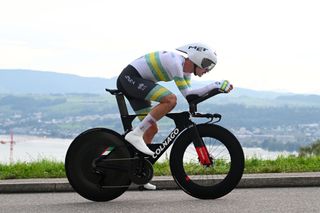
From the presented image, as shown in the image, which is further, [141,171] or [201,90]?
[141,171]

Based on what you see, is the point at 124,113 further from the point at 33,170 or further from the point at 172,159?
the point at 33,170

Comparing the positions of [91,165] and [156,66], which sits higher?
[156,66]

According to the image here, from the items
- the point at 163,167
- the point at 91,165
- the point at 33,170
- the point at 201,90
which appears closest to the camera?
the point at 201,90

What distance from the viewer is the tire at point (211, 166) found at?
26.5ft

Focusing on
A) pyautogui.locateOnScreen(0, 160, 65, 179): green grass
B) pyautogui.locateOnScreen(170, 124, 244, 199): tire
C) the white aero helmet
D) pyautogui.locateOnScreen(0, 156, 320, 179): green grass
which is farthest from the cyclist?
pyautogui.locateOnScreen(0, 160, 65, 179): green grass

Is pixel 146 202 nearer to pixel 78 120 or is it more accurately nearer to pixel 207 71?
pixel 207 71

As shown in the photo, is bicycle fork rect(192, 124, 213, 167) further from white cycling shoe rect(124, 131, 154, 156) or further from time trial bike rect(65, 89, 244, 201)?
white cycling shoe rect(124, 131, 154, 156)

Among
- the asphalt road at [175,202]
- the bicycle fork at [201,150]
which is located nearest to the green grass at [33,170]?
the asphalt road at [175,202]

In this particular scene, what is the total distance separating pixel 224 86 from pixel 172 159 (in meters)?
0.97

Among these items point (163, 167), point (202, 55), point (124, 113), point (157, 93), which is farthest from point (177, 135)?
point (163, 167)

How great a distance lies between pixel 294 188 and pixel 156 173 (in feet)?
7.53

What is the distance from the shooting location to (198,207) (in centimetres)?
771

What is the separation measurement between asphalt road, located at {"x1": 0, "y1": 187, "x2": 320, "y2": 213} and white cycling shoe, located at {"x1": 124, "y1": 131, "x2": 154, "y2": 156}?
56 cm

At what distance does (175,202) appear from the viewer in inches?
327
